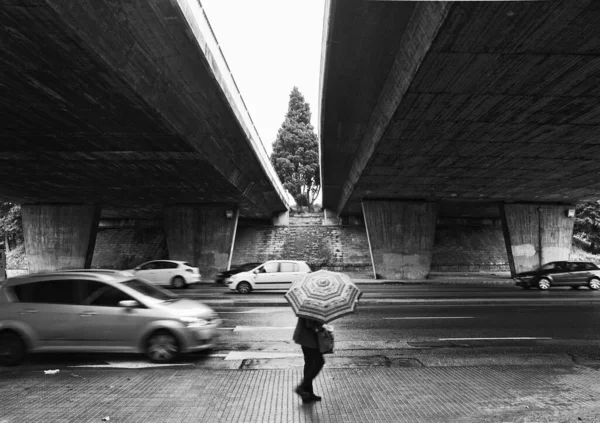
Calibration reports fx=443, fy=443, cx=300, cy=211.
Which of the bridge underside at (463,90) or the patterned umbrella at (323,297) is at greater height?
the bridge underside at (463,90)

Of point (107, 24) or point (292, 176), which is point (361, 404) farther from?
point (292, 176)

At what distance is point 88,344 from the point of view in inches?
299

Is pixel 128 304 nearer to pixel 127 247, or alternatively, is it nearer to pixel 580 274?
pixel 580 274

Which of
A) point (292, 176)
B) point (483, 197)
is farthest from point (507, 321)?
point (292, 176)

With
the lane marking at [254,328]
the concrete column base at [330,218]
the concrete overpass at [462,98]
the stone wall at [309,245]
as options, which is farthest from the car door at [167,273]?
the concrete column base at [330,218]

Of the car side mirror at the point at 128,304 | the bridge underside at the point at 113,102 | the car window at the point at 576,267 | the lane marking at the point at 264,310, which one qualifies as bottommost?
the lane marking at the point at 264,310

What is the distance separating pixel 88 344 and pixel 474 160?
16731 mm

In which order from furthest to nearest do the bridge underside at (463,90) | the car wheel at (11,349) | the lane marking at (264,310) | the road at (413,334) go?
the lane marking at (264,310)
the bridge underside at (463,90)
the road at (413,334)
the car wheel at (11,349)

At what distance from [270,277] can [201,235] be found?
1271 centimetres

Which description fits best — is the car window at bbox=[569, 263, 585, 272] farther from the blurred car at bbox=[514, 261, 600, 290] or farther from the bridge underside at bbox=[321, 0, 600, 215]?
the bridge underside at bbox=[321, 0, 600, 215]

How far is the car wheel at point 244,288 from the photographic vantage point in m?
19.8

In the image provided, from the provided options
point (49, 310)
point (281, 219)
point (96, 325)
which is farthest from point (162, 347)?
point (281, 219)

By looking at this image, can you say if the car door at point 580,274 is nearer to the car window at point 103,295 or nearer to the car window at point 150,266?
the car window at point 150,266

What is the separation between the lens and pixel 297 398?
218 inches
